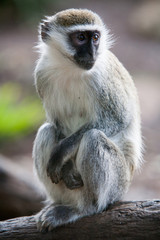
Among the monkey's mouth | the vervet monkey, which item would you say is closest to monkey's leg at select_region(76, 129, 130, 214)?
the vervet monkey

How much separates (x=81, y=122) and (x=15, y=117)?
8.05 meters

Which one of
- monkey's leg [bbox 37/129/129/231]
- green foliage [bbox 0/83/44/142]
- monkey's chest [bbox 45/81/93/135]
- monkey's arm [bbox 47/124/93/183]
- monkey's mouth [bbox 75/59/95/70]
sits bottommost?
monkey's leg [bbox 37/129/129/231]

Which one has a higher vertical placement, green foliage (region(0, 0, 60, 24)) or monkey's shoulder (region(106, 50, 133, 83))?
green foliage (region(0, 0, 60, 24))

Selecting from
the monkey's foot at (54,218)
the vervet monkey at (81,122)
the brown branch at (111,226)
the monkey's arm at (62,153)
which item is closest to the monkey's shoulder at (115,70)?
the vervet monkey at (81,122)

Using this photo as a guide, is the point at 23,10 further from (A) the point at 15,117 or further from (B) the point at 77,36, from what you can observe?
(B) the point at 77,36

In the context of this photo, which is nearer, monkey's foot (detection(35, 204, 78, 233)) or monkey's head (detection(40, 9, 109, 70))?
monkey's foot (detection(35, 204, 78, 233))

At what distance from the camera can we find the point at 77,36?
6281 millimetres

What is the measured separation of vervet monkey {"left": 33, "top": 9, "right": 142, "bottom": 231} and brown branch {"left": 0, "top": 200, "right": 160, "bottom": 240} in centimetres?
12

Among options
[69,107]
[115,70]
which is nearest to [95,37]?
[115,70]

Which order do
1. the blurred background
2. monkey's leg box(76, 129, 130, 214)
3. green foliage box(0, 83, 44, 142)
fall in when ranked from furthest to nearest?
green foliage box(0, 83, 44, 142) < the blurred background < monkey's leg box(76, 129, 130, 214)

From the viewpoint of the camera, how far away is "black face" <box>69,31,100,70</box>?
611cm

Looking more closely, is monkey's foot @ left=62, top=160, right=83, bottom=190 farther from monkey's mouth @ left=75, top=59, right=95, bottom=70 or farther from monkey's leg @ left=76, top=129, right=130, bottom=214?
monkey's mouth @ left=75, top=59, right=95, bottom=70

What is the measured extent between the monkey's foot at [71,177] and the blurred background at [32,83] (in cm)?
245

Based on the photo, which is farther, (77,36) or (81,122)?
(81,122)
